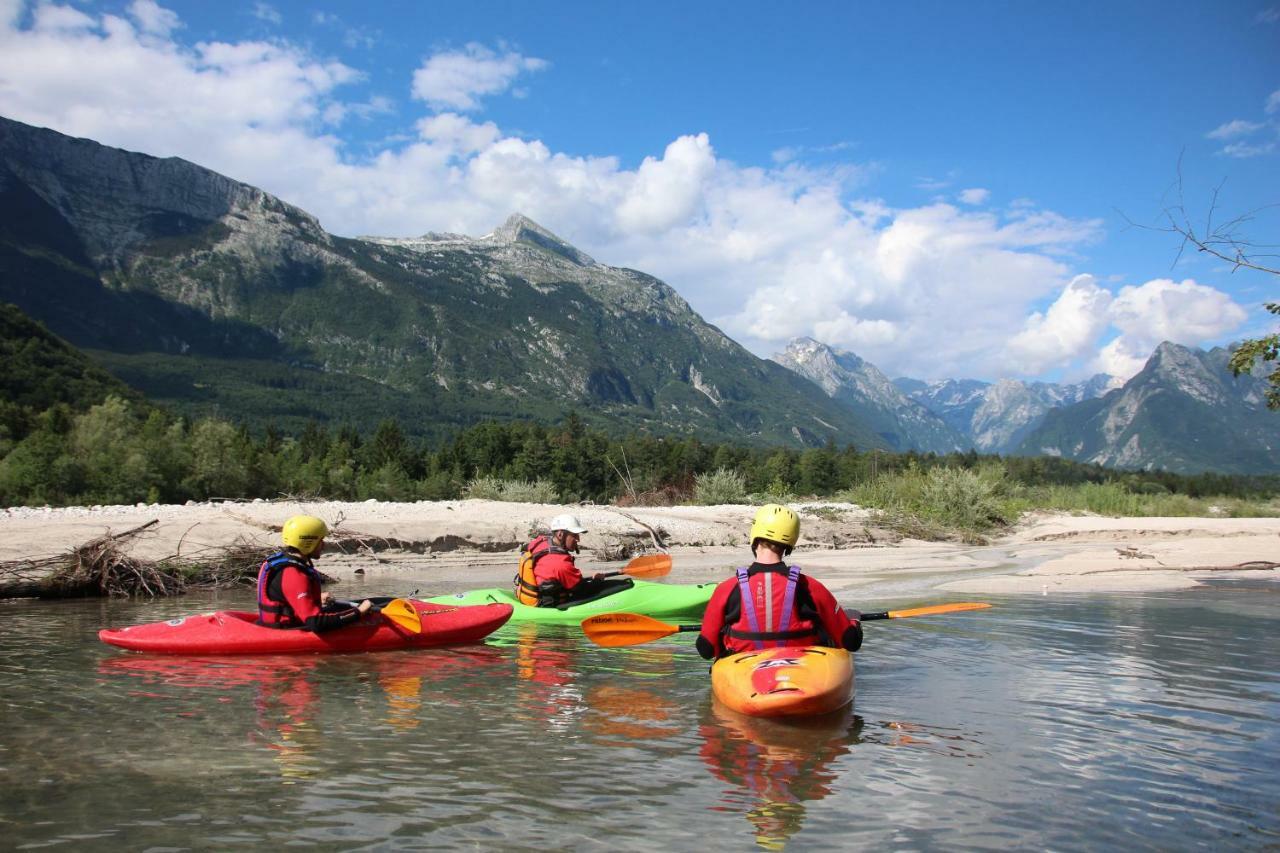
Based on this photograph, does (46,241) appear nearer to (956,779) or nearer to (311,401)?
(311,401)

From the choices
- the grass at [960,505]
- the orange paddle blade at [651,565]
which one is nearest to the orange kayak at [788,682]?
the orange paddle blade at [651,565]

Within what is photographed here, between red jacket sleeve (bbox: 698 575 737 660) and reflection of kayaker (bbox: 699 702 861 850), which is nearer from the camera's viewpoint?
reflection of kayaker (bbox: 699 702 861 850)

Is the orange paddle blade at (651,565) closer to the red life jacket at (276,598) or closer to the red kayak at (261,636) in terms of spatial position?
the red kayak at (261,636)

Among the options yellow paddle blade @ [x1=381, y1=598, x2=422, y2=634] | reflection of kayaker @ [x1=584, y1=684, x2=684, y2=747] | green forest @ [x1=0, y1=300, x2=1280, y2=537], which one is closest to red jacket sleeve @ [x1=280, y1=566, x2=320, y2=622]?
yellow paddle blade @ [x1=381, y1=598, x2=422, y2=634]

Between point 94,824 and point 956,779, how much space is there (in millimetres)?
5224

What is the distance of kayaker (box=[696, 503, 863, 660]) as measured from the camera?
733 cm

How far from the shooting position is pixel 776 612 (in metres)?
7.46

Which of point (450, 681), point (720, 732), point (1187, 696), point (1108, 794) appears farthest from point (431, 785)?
point (1187, 696)

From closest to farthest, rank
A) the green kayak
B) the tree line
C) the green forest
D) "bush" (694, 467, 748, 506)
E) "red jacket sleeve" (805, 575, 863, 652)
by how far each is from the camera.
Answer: "red jacket sleeve" (805, 575, 863, 652) → the green kayak → the tree line → the green forest → "bush" (694, 467, 748, 506)

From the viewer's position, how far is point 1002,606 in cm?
1375

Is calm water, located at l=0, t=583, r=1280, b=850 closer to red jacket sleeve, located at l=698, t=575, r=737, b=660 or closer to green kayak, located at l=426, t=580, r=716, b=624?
red jacket sleeve, located at l=698, t=575, r=737, b=660

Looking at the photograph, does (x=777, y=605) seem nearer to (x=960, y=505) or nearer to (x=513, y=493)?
(x=960, y=505)

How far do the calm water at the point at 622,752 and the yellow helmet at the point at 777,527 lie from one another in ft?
5.04

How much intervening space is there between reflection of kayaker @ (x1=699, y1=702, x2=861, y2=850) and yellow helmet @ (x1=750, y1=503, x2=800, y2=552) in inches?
58.8
